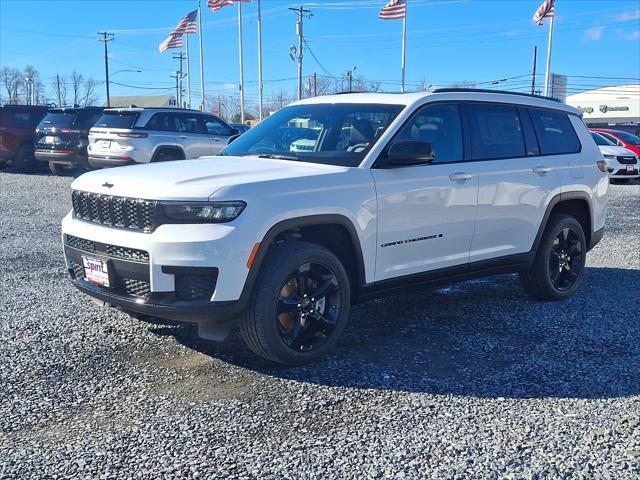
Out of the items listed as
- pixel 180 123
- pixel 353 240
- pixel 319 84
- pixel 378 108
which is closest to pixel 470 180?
pixel 378 108

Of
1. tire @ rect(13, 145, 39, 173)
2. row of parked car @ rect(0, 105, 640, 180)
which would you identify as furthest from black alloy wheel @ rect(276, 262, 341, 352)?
tire @ rect(13, 145, 39, 173)

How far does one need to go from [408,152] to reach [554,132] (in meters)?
2.49

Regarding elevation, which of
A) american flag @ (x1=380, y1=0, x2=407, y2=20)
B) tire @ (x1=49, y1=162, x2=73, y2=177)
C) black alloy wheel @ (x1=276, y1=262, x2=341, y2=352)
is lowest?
tire @ (x1=49, y1=162, x2=73, y2=177)

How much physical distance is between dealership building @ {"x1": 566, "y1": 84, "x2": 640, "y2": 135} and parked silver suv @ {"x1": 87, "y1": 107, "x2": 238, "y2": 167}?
73.0 m

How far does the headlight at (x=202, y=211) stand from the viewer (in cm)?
413

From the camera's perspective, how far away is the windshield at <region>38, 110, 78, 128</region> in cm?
1747

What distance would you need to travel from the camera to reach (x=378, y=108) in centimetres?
539

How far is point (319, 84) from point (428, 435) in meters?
78.5

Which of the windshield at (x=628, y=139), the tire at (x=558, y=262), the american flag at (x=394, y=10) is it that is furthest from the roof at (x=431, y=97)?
the american flag at (x=394, y=10)

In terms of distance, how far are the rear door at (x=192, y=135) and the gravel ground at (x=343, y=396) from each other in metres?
9.36

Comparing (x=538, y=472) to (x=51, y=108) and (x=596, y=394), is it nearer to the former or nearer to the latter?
(x=596, y=394)

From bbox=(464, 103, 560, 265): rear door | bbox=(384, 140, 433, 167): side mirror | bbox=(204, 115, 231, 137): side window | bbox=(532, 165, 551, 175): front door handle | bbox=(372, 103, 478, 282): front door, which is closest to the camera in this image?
bbox=(384, 140, 433, 167): side mirror

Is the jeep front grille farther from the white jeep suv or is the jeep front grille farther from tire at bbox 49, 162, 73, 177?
tire at bbox 49, 162, 73, 177

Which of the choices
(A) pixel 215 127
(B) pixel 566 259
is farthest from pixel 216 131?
(B) pixel 566 259
